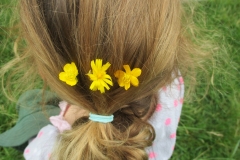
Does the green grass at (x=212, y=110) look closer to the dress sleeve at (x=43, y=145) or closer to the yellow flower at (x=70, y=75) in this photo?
the dress sleeve at (x=43, y=145)

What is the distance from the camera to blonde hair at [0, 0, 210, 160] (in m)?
0.73

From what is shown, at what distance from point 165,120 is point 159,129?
38mm

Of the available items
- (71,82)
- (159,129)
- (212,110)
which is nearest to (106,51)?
(71,82)

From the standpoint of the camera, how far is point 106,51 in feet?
2.44

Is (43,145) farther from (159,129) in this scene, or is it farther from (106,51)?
(106,51)

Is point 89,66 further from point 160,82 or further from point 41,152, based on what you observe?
point 41,152

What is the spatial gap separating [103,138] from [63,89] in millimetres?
161

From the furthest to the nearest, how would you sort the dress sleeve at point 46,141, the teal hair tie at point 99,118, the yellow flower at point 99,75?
1. the dress sleeve at point 46,141
2. the teal hair tie at point 99,118
3. the yellow flower at point 99,75

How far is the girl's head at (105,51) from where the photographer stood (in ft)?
2.40

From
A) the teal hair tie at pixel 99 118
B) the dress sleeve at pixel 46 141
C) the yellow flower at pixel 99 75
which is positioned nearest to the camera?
the yellow flower at pixel 99 75

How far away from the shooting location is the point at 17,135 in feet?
4.49

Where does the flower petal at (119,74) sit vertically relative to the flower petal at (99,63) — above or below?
below

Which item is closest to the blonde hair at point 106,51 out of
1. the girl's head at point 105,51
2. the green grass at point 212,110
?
the girl's head at point 105,51

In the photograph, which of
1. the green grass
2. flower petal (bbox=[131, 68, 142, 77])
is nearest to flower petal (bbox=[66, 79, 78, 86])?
flower petal (bbox=[131, 68, 142, 77])
